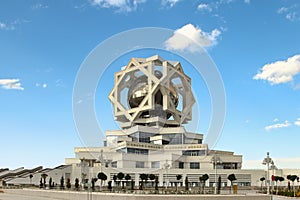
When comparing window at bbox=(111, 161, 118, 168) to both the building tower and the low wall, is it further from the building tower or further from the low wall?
the low wall

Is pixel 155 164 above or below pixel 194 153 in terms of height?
below

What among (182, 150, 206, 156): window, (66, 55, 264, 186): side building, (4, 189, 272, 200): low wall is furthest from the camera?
(182, 150, 206, 156): window

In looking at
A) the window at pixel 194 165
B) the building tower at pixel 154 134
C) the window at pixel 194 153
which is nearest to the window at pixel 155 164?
the building tower at pixel 154 134

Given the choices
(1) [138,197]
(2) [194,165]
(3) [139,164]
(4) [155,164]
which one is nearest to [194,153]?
(2) [194,165]

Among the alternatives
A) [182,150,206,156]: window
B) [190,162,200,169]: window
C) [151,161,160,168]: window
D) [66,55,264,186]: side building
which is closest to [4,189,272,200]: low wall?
[66,55,264,186]: side building

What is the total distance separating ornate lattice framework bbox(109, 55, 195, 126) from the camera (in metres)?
77.8

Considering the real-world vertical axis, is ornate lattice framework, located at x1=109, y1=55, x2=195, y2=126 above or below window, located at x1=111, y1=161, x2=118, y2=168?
above

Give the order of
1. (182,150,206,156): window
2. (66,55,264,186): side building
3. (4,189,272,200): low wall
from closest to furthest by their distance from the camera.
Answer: (4,189,272,200): low wall, (66,55,264,186): side building, (182,150,206,156): window

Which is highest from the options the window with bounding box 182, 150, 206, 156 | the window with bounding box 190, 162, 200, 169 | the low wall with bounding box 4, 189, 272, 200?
the window with bounding box 182, 150, 206, 156

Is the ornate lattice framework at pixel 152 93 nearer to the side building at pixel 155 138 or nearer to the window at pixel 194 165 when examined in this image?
the side building at pixel 155 138

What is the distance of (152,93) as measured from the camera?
77562 millimetres

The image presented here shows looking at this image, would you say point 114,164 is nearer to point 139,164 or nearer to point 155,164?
point 139,164

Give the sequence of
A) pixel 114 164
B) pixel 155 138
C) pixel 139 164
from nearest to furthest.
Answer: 1. pixel 114 164
2. pixel 139 164
3. pixel 155 138

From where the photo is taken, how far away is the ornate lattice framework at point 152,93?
77.8 m
